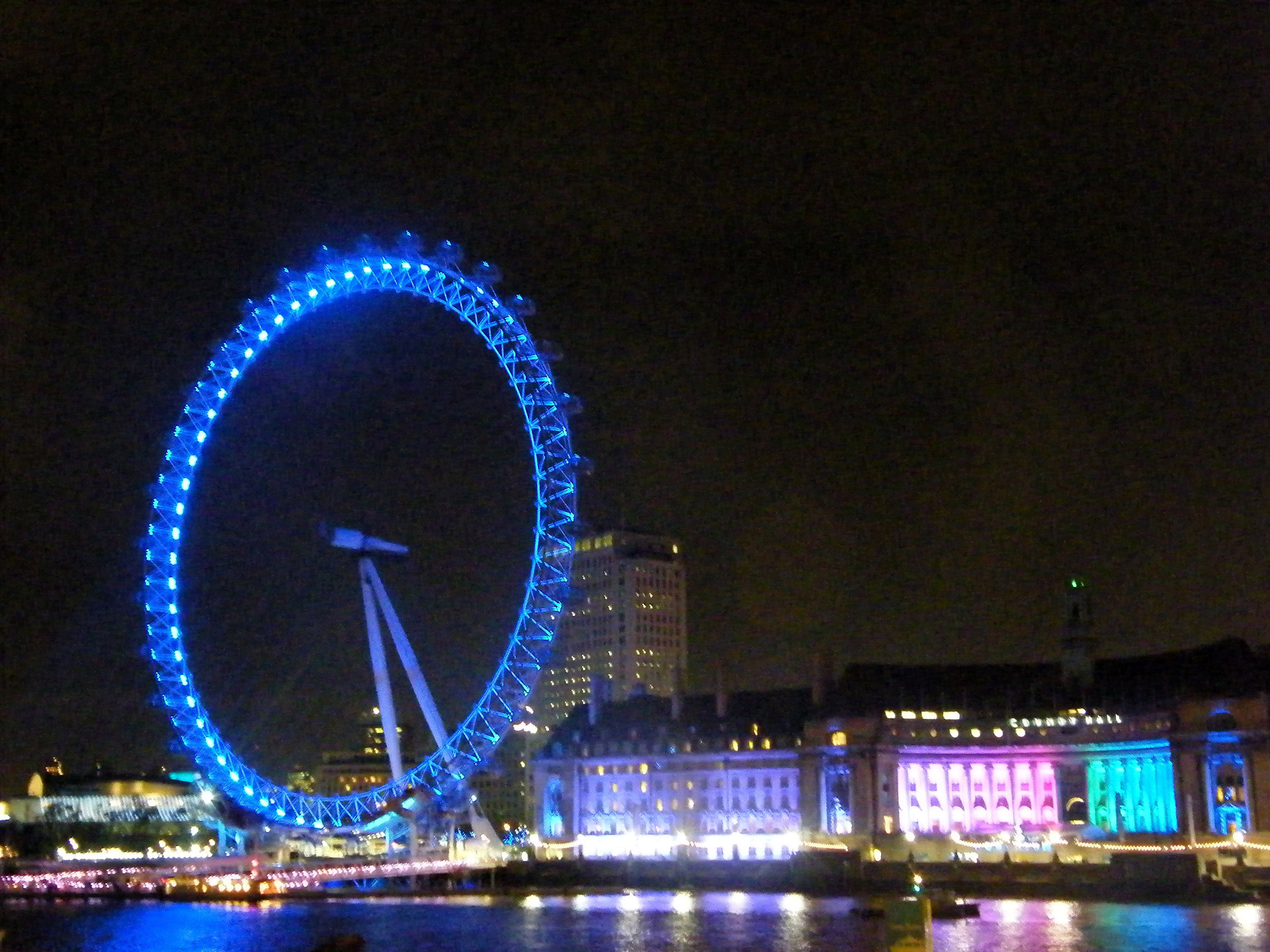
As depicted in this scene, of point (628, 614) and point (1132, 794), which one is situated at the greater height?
point (628, 614)

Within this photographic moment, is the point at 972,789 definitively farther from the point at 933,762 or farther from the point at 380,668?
the point at 380,668

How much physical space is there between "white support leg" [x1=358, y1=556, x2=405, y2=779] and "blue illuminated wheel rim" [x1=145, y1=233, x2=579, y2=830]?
4.42 ft

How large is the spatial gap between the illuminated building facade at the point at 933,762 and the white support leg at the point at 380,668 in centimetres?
3601

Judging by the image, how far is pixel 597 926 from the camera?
5684 cm

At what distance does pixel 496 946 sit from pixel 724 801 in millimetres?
66729

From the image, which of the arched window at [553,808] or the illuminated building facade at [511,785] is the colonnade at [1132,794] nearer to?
the arched window at [553,808]

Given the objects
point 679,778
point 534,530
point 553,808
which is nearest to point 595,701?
point 553,808

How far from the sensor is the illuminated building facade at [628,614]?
160250mm

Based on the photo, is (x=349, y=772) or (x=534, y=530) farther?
(x=349, y=772)

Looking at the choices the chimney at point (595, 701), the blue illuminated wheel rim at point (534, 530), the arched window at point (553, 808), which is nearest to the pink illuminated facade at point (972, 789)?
the arched window at point (553, 808)

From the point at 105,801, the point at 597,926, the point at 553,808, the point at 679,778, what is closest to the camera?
the point at 597,926

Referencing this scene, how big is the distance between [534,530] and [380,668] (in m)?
9.13

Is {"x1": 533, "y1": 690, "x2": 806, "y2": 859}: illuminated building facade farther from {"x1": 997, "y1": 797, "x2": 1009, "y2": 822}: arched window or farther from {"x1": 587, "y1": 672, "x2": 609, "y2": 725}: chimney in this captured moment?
{"x1": 997, "y1": 797, "x2": 1009, "y2": 822}: arched window

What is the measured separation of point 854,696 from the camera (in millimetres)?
111875
